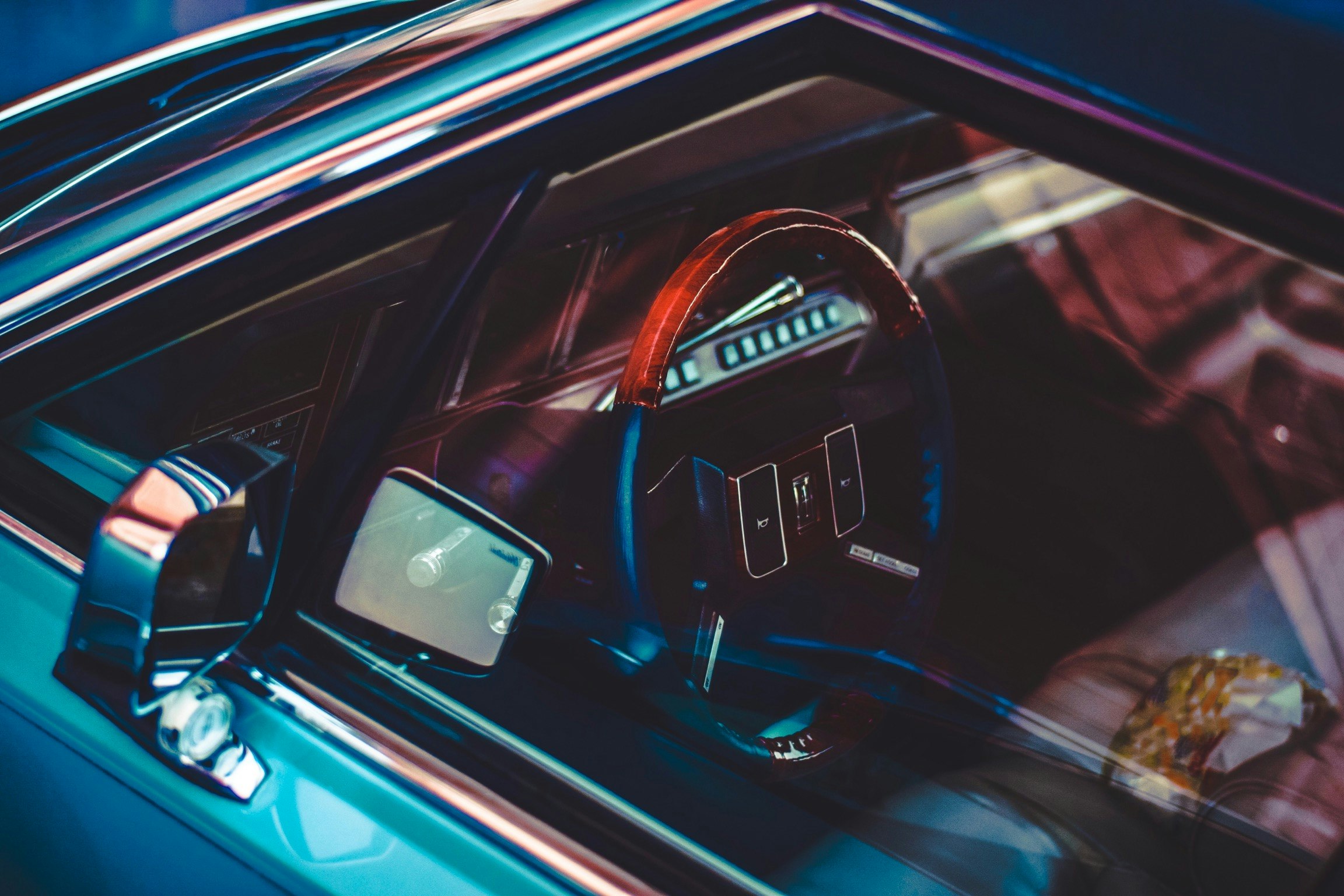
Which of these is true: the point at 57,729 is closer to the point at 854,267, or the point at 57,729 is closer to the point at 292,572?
the point at 292,572

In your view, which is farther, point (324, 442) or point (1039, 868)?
point (1039, 868)

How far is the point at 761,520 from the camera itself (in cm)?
133

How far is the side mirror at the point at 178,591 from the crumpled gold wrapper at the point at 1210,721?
122 centimetres

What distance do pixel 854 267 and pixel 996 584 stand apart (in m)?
0.84

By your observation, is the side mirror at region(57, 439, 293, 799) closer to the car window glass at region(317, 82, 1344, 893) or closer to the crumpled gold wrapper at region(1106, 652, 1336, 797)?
the car window glass at region(317, 82, 1344, 893)

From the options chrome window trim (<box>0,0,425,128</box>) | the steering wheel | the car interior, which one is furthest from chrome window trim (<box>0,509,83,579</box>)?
chrome window trim (<box>0,0,425,128</box>)

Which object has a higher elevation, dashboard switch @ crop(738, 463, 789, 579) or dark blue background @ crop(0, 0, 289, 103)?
dark blue background @ crop(0, 0, 289, 103)

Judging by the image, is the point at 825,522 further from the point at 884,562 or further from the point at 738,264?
A: the point at 738,264

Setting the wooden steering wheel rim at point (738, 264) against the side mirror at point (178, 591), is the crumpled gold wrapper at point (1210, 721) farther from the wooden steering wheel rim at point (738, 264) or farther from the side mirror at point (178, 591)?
the side mirror at point (178, 591)

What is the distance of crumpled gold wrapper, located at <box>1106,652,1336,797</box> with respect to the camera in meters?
1.38

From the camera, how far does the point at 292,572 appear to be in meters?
1.02

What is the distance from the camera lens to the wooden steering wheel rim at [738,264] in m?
1.14

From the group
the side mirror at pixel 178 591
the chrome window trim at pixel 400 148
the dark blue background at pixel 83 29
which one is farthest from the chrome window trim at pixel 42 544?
the dark blue background at pixel 83 29

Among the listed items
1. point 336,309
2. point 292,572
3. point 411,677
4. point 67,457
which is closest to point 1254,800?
point 411,677
